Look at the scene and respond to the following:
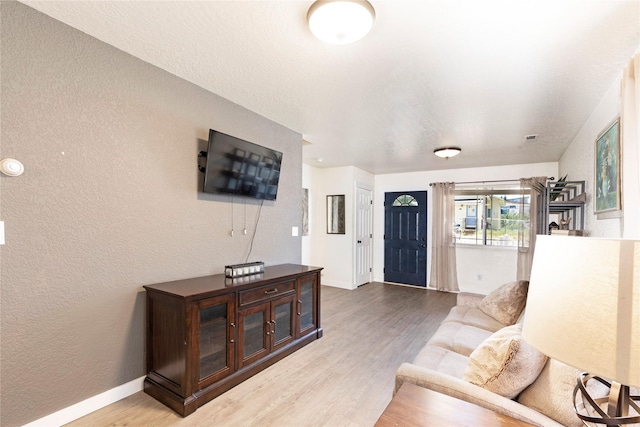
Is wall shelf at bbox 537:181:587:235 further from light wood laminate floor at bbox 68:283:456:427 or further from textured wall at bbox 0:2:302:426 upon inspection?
textured wall at bbox 0:2:302:426

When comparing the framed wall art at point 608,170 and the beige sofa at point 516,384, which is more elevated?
the framed wall art at point 608,170

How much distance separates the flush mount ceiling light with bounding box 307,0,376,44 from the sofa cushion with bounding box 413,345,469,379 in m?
2.09

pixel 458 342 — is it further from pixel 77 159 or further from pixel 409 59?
pixel 77 159

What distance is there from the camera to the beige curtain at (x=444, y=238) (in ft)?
18.7

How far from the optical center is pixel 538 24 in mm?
1667

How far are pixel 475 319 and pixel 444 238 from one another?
304 centimetres

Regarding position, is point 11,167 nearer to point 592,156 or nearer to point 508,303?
point 508,303

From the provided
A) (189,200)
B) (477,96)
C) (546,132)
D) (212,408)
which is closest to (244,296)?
(212,408)

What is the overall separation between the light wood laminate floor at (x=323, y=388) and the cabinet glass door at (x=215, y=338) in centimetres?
20

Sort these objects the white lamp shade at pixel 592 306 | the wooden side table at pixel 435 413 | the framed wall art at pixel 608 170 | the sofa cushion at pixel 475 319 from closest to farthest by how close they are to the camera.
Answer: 1. the white lamp shade at pixel 592 306
2. the wooden side table at pixel 435 413
3. the framed wall art at pixel 608 170
4. the sofa cushion at pixel 475 319

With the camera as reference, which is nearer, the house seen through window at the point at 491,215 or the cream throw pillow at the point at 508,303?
the cream throw pillow at the point at 508,303

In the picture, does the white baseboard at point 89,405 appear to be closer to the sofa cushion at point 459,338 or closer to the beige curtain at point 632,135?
the sofa cushion at point 459,338

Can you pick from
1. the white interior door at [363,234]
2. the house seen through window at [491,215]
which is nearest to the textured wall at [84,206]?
the white interior door at [363,234]

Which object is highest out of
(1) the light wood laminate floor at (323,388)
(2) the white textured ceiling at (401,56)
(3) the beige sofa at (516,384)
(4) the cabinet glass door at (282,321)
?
(2) the white textured ceiling at (401,56)
